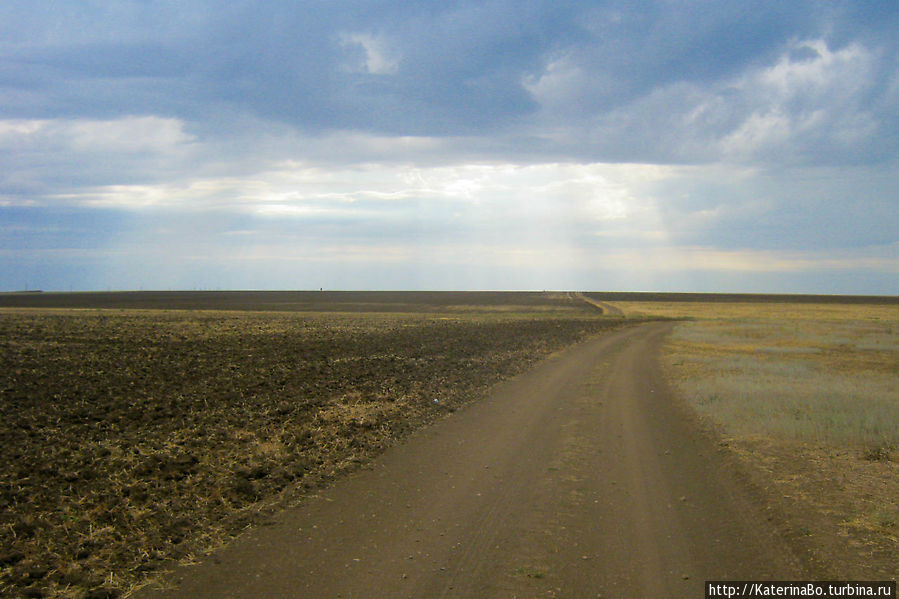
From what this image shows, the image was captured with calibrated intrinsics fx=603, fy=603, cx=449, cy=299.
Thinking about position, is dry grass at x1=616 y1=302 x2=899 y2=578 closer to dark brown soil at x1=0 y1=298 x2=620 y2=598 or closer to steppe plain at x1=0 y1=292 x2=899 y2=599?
steppe plain at x1=0 y1=292 x2=899 y2=599

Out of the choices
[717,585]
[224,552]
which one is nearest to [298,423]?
[224,552]

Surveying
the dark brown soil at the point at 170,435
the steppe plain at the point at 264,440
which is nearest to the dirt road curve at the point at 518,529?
the steppe plain at the point at 264,440

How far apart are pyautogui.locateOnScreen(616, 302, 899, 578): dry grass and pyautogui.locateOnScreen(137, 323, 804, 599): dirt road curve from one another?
692 millimetres

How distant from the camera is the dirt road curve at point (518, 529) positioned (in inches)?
242

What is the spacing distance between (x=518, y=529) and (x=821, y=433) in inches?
366

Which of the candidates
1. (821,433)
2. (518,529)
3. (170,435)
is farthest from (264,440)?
(821,433)

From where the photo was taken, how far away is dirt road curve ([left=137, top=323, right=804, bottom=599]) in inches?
242

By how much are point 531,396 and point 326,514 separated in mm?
10654

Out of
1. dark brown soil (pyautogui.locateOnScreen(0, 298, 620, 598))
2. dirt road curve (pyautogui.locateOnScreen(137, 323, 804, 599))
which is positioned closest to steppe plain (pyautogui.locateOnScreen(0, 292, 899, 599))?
dark brown soil (pyautogui.locateOnScreen(0, 298, 620, 598))

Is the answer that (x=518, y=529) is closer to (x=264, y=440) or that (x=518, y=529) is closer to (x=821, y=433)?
(x=264, y=440)

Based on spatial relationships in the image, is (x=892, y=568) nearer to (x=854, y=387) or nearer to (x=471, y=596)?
(x=471, y=596)

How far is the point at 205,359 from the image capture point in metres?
26.5

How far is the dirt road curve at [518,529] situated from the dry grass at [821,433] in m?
0.69

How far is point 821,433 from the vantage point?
43.5ft
